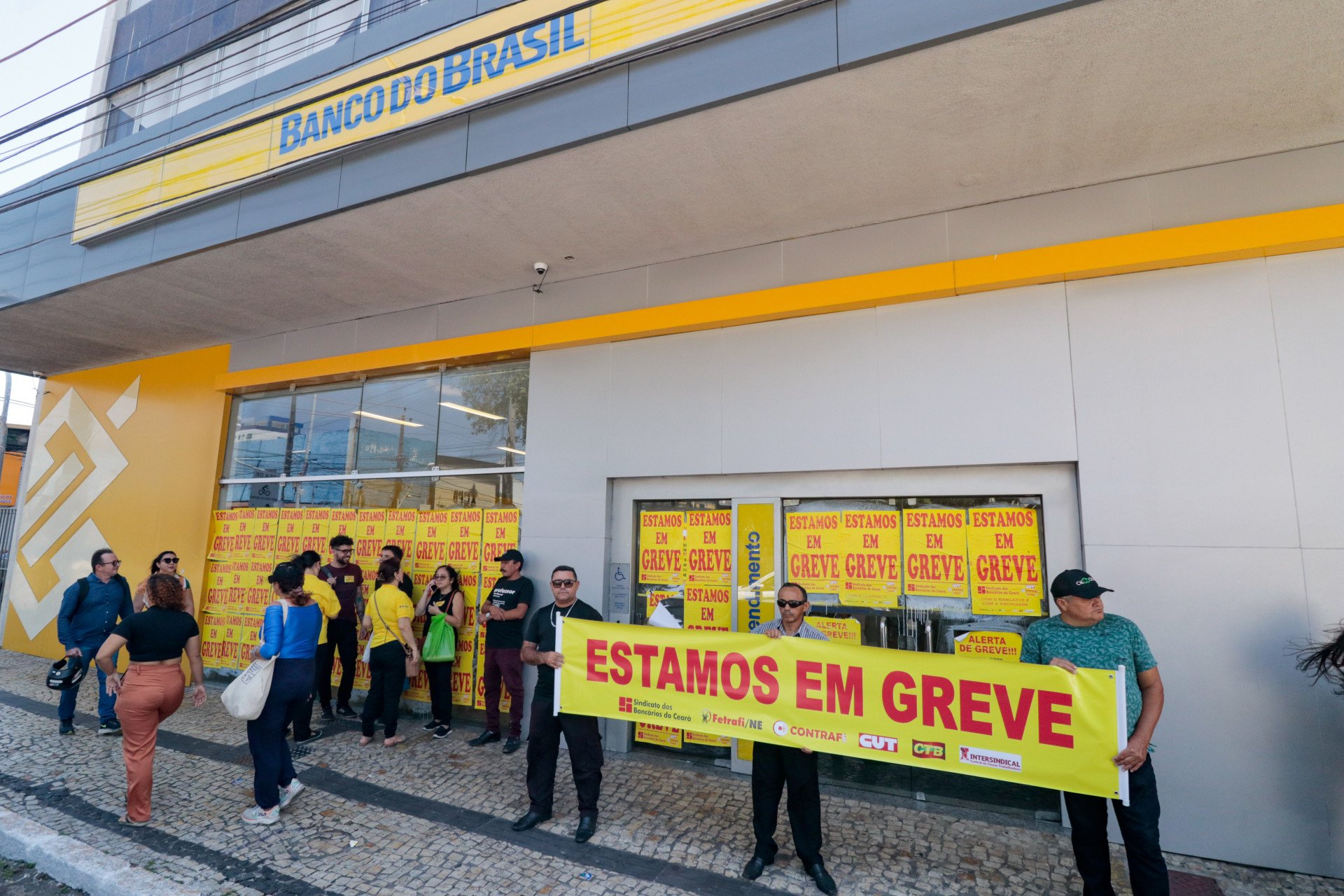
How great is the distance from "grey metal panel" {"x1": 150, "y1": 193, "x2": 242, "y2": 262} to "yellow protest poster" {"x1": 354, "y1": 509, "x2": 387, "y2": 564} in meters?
3.29

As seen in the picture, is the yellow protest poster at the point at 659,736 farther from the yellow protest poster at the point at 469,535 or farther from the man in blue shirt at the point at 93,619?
the man in blue shirt at the point at 93,619

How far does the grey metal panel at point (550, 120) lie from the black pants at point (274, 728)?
12.7 feet

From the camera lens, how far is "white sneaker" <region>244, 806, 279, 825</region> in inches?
174

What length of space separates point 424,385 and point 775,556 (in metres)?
4.75

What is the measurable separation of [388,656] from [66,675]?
3105 mm

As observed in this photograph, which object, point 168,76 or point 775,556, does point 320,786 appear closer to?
point 775,556

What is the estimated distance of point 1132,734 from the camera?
3.23 meters

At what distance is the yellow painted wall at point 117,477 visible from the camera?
29.9ft

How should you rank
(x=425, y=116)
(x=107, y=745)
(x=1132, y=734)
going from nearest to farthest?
(x=1132, y=734) → (x=425, y=116) → (x=107, y=745)

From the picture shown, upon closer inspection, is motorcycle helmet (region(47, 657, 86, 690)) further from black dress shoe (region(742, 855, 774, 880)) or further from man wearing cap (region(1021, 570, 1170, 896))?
man wearing cap (region(1021, 570, 1170, 896))

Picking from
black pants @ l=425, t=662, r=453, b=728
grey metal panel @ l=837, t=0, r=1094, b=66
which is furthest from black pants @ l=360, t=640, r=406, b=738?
grey metal panel @ l=837, t=0, r=1094, b=66

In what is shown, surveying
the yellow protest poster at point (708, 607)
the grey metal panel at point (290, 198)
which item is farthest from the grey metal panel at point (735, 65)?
the yellow protest poster at point (708, 607)

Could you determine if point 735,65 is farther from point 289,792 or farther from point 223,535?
point 223,535

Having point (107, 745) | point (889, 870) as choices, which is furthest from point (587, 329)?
point (107, 745)
